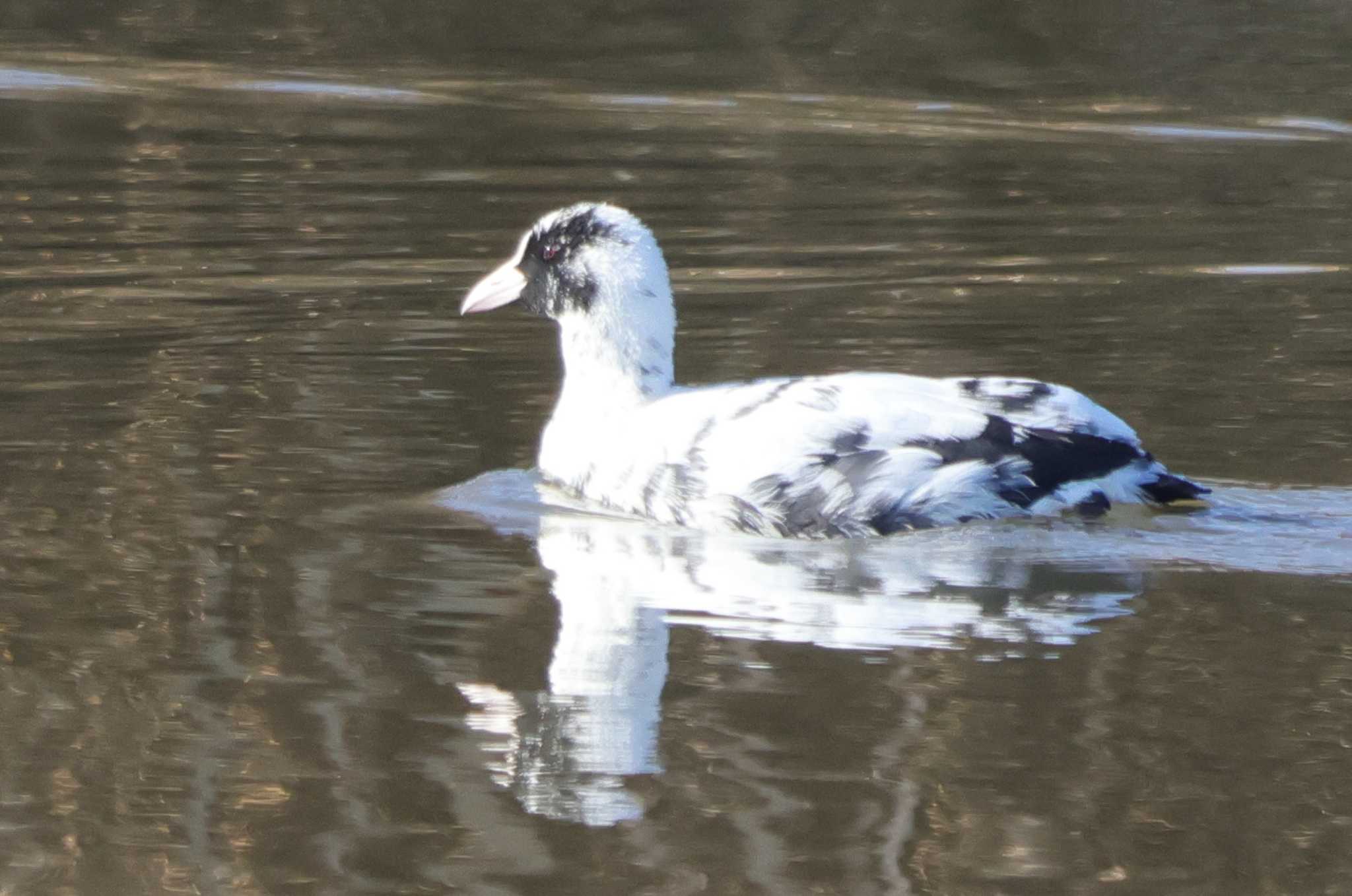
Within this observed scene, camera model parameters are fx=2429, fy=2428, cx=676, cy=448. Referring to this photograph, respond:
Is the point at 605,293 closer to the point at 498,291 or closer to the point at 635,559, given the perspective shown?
the point at 498,291

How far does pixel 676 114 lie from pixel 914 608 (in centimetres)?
1169

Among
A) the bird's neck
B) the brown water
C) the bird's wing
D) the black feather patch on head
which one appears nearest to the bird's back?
the bird's wing

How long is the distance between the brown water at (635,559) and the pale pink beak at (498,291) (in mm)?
526

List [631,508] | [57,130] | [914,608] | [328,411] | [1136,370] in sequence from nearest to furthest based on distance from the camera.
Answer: [914,608] → [631,508] → [328,411] → [1136,370] → [57,130]

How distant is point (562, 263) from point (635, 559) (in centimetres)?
137

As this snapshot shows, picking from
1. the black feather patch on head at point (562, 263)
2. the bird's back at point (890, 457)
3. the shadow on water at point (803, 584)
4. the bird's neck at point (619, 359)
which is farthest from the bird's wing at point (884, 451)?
the black feather patch on head at point (562, 263)

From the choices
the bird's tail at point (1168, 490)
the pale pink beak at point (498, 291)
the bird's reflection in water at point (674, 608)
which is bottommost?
the bird's reflection in water at point (674, 608)

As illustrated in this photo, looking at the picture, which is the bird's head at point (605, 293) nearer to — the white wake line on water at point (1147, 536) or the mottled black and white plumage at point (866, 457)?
the mottled black and white plumage at point (866, 457)

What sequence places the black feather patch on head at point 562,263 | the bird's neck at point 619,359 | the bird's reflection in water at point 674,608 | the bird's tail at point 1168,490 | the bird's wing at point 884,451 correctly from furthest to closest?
1. the black feather patch on head at point 562,263
2. the bird's neck at point 619,359
3. the bird's tail at point 1168,490
4. the bird's wing at point 884,451
5. the bird's reflection in water at point 674,608

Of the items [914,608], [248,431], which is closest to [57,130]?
[248,431]

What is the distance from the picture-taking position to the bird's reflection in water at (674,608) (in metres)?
5.43

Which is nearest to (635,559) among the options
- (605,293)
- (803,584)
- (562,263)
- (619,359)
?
(803,584)

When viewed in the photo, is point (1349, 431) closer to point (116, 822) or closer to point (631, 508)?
point (631, 508)

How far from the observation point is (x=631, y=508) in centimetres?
756
